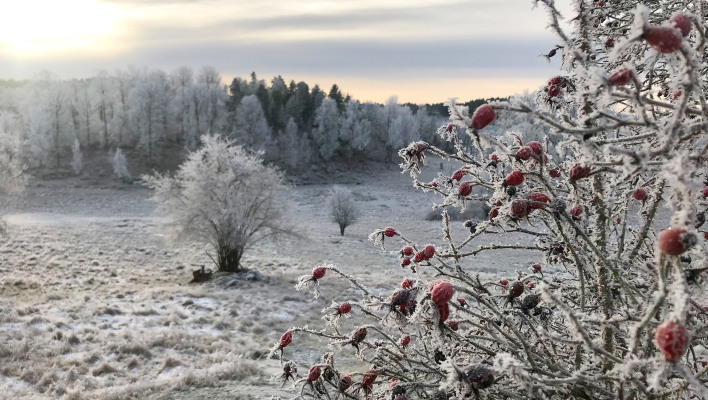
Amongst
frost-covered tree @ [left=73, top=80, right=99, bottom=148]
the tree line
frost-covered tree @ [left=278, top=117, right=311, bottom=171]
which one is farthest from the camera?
frost-covered tree @ [left=278, top=117, right=311, bottom=171]

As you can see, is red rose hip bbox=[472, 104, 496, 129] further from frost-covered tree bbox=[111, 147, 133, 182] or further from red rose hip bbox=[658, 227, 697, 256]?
frost-covered tree bbox=[111, 147, 133, 182]

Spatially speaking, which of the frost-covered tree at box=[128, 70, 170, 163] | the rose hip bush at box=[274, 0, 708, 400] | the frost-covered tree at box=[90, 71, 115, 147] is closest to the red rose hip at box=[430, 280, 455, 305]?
the rose hip bush at box=[274, 0, 708, 400]

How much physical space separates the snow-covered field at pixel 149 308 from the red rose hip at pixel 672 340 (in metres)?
3.29

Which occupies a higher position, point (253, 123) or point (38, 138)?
point (253, 123)

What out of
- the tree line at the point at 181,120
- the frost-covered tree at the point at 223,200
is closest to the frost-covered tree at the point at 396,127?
the tree line at the point at 181,120

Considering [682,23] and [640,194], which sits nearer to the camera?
[682,23]

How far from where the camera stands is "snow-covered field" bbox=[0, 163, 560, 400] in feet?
25.7

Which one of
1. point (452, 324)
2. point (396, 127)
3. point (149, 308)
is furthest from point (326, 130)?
point (452, 324)

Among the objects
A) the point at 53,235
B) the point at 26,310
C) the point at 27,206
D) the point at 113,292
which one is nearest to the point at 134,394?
the point at 26,310

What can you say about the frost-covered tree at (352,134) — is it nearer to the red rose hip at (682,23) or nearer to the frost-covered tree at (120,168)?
the frost-covered tree at (120,168)

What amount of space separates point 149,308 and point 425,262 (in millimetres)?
11830

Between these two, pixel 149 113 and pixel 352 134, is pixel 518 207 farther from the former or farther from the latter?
pixel 352 134

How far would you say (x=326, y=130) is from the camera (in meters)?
64.9

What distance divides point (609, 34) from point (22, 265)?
21575 mm
